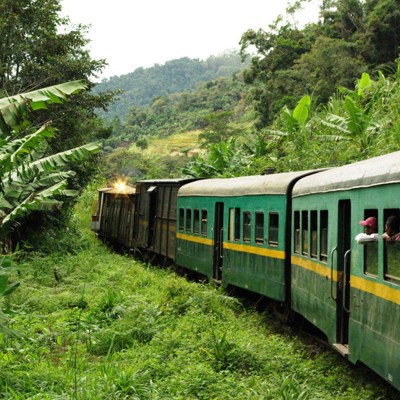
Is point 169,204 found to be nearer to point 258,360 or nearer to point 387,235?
point 258,360

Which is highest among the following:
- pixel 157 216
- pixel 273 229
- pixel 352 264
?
pixel 157 216

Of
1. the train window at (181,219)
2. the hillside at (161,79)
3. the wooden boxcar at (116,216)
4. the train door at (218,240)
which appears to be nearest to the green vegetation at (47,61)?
the wooden boxcar at (116,216)

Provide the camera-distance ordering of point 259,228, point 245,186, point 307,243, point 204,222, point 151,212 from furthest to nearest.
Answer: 1. point 151,212
2. point 204,222
3. point 245,186
4. point 259,228
5. point 307,243

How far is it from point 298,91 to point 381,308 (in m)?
34.6

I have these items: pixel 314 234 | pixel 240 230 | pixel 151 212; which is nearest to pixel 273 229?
pixel 240 230

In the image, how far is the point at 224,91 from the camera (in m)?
104

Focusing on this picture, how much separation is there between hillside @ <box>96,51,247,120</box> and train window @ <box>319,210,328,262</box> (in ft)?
538

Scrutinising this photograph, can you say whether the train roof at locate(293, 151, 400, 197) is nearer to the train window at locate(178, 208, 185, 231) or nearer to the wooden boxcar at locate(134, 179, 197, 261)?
the train window at locate(178, 208, 185, 231)

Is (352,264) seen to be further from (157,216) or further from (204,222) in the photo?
(157,216)

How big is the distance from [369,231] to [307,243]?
3.24m

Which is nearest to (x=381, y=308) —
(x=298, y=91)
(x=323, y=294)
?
(x=323, y=294)

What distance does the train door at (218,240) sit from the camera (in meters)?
15.4

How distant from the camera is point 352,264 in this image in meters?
7.64

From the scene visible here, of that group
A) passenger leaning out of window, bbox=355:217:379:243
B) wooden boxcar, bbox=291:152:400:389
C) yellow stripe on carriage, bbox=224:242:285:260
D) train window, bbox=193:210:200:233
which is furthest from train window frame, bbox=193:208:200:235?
passenger leaning out of window, bbox=355:217:379:243
